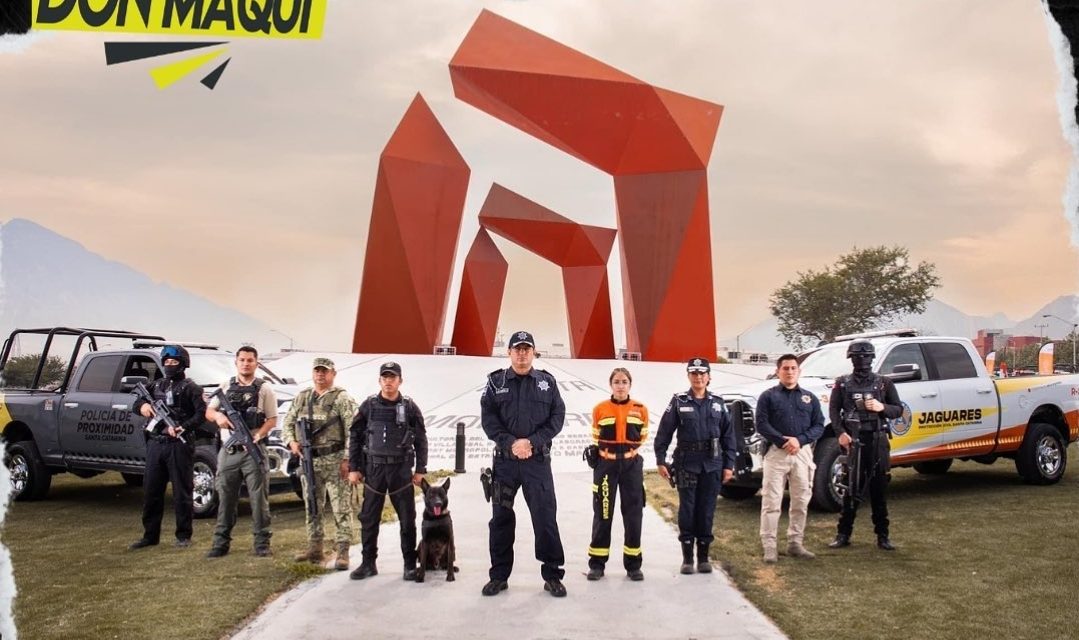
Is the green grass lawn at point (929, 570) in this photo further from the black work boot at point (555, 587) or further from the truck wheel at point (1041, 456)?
the black work boot at point (555, 587)

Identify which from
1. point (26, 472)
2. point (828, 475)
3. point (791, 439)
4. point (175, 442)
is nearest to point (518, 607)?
point (791, 439)

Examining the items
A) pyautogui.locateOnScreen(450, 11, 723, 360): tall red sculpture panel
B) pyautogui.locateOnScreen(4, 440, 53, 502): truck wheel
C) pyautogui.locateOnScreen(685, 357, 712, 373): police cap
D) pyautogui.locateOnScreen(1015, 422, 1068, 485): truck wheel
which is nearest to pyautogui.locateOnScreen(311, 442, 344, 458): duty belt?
pyautogui.locateOnScreen(685, 357, 712, 373): police cap

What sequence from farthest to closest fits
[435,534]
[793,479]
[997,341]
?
[997,341] < [793,479] < [435,534]

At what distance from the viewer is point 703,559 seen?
6.00 meters

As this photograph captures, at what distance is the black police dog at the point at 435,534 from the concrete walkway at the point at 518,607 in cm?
11

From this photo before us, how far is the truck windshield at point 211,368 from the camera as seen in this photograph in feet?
29.1

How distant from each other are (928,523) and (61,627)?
735 cm

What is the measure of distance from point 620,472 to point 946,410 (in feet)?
16.5

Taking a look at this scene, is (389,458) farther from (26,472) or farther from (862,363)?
(26,472)

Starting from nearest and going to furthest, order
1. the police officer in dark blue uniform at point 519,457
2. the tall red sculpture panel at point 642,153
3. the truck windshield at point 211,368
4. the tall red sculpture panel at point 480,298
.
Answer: the police officer in dark blue uniform at point 519,457, the truck windshield at point 211,368, the tall red sculpture panel at point 642,153, the tall red sculpture panel at point 480,298

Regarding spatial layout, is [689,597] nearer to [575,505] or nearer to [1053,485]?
[575,505]

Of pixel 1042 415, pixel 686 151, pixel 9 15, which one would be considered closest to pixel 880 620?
pixel 9 15

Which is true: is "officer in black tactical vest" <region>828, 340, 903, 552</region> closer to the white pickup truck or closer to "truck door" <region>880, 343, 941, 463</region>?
the white pickup truck

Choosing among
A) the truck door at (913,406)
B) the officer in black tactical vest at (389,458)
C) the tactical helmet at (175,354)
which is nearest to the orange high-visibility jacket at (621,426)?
the officer in black tactical vest at (389,458)
